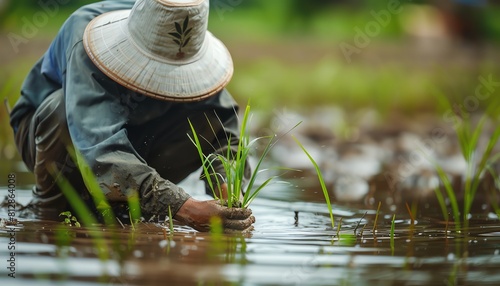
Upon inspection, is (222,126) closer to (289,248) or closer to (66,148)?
(66,148)

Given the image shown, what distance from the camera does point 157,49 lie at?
3139mm

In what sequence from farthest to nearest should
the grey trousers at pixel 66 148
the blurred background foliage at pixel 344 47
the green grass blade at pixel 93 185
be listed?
the blurred background foliage at pixel 344 47 < the grey trousers at pixel 66 148 < the green grass blade at pixel 93 185

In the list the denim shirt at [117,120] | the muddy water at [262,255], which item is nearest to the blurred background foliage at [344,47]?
the denim shirt at [117,120]

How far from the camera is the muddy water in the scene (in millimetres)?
2400

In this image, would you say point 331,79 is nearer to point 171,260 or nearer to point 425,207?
point 425,207

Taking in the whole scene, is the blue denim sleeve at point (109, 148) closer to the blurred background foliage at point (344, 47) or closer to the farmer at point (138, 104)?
the farmer at point (138, 104)

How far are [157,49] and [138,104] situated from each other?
9.1 inches

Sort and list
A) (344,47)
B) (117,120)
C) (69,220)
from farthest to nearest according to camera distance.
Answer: (344,47), (69,220), (117,120)

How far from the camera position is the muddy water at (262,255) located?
2.40 m

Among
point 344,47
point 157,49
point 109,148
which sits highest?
point 344,47

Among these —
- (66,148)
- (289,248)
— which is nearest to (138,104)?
(66,148)

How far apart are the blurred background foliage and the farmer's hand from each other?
475 cm

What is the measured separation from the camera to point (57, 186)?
370 cm

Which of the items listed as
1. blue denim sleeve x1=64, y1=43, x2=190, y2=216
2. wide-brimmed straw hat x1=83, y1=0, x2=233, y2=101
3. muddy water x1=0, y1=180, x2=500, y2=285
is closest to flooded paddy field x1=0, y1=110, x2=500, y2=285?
muddy water x1=0, y1=180, x2=500, y2=285
